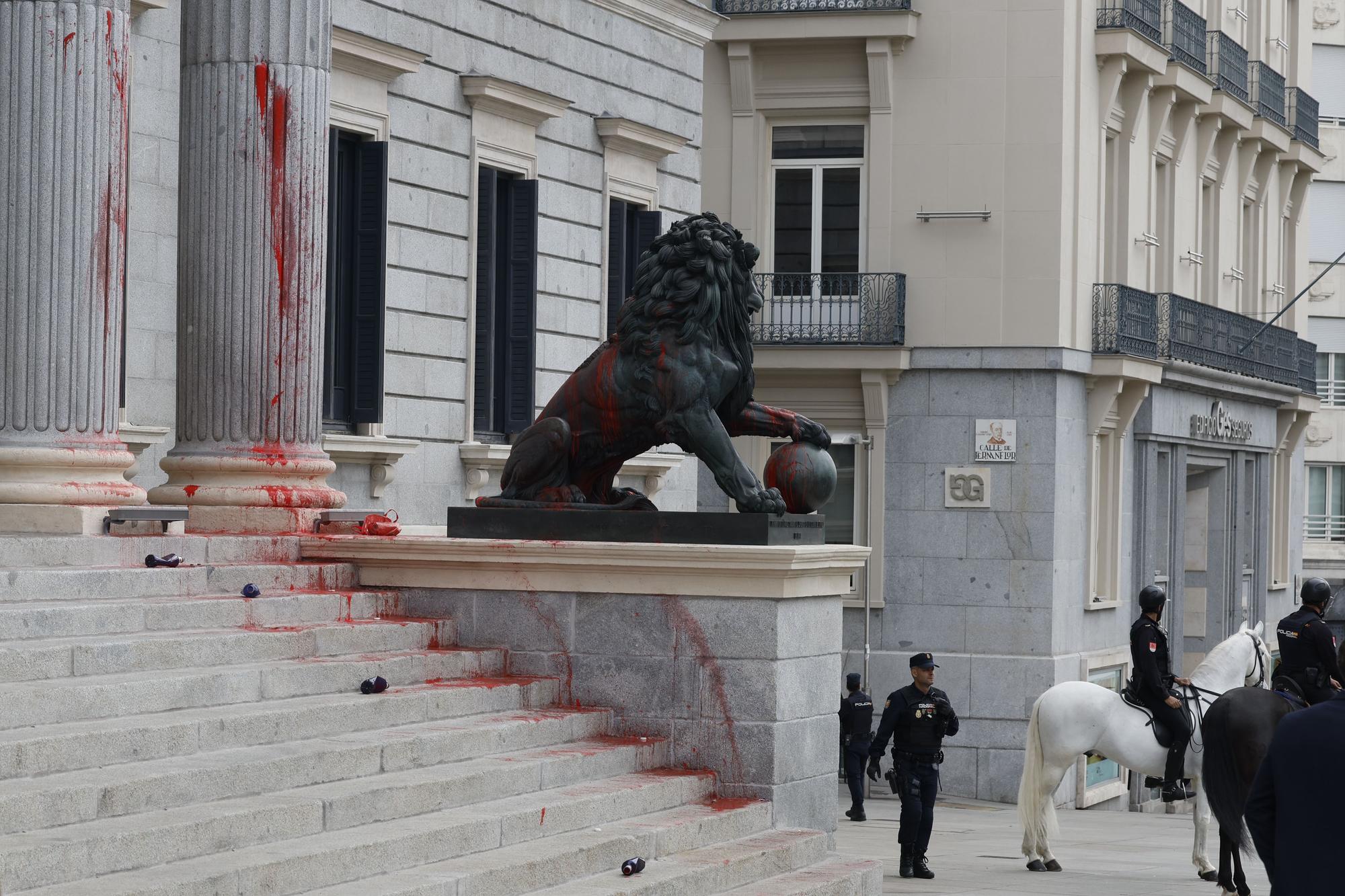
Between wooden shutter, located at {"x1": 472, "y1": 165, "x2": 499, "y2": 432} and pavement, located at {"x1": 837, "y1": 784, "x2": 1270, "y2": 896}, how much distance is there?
211 inches

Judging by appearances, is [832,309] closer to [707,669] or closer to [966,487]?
[966,487]

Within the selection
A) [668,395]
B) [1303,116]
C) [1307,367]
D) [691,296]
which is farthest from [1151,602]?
[1303,116]

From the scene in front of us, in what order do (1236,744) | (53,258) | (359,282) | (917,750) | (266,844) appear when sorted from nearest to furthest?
(266,844) → (53,258) → (1236,744) → (917,750) → (359,282)

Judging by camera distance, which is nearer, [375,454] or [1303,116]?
[375,454]

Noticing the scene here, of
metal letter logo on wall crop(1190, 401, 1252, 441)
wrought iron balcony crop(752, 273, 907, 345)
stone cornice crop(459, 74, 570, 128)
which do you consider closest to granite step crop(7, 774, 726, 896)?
stone cornice crop(459, 74, 570, 128)

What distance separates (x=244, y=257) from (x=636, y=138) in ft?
30.2

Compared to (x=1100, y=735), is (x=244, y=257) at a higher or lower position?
higher

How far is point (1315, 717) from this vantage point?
276 inches

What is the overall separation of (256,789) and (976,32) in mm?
23478

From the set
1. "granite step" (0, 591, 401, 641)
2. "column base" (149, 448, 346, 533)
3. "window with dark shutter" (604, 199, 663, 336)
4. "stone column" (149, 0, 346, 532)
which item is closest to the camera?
"granite step" (0, 591, 401, 641)

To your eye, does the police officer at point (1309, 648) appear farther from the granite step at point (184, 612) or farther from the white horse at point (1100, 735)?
the granite step at point (184, 612)

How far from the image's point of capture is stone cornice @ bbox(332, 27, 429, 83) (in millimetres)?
18078

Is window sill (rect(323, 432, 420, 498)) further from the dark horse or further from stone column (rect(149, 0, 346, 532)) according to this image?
the dark horse

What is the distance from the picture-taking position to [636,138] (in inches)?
A: 896
